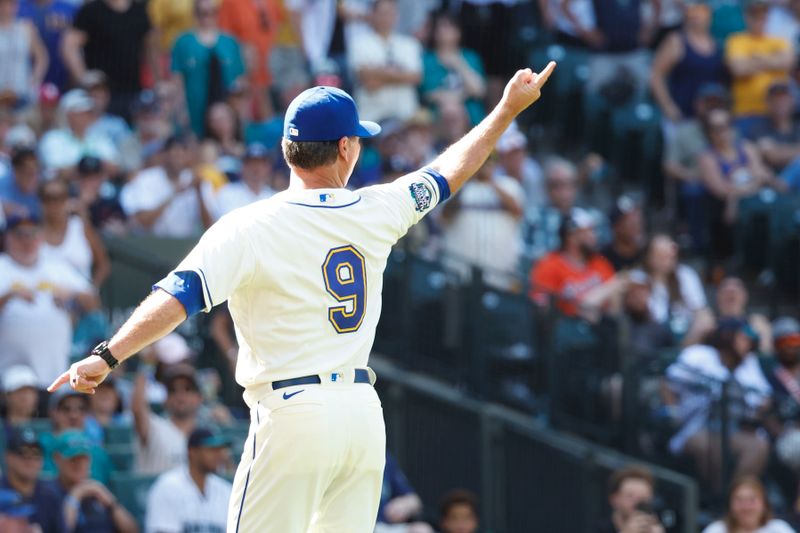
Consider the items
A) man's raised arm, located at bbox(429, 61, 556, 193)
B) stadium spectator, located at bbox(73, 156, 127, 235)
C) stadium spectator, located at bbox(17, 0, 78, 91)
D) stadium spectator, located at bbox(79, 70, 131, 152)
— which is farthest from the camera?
stadium spectator, located at bbox(17, 0, 78, 91)

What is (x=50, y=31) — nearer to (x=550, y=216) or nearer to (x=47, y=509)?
(x=550, y=216)

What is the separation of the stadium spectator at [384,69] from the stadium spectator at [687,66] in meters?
2.34

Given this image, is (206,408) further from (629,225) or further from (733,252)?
(733,252)

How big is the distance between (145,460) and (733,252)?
243 inches

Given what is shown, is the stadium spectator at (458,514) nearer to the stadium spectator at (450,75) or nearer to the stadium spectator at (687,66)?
the stadium spectator at (450,75)

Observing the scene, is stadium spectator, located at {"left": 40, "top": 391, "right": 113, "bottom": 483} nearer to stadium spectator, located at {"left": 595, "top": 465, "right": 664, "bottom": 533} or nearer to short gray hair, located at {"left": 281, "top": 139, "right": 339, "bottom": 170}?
stadium spectator, located at {"left": 595, "top": 465, "right": 664, "bottom": 533}

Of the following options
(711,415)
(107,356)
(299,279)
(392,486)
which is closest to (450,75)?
(711,415)

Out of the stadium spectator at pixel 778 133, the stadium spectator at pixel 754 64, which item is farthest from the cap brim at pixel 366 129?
the stadium spectator at pixel 754 64

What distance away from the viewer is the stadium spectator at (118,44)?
13.6 meters

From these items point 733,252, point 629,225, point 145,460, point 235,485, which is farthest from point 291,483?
point 733,252

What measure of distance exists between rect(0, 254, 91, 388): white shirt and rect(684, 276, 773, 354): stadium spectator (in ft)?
15.0

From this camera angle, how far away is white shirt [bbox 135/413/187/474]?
968cm

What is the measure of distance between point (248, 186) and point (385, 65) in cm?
225

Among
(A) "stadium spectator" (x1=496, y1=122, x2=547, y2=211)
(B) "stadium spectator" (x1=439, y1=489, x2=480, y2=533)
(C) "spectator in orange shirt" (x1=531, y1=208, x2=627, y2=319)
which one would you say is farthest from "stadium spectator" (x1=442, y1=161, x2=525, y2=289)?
(B) "stadium spectator" (x1=439, y1=489, x2=480, y2=533)
